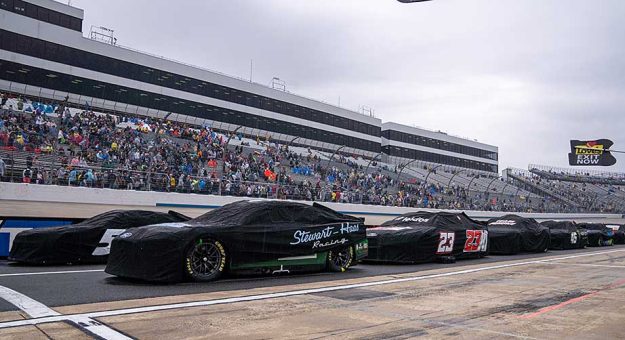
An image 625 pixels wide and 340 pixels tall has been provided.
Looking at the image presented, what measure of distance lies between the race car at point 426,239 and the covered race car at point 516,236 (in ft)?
8.45

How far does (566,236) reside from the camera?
2095cm

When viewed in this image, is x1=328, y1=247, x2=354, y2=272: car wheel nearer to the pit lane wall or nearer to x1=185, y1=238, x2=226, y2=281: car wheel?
x1=185, y1=238, x2=226, y2=281: car wheel

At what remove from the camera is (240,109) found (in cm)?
4531

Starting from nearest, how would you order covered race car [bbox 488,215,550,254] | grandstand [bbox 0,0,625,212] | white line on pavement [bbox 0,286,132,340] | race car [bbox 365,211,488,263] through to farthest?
white line on pavement [bbox 0,286,132,340]
race car [bbox 365,211,488,263]
covered race car [bbox 488,215,550,254]
grandstand [bbox 0,0,625,212]

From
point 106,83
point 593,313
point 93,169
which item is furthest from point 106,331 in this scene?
point 106,83

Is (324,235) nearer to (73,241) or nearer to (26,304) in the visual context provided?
(73,241)

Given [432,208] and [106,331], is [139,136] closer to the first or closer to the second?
[432,208]

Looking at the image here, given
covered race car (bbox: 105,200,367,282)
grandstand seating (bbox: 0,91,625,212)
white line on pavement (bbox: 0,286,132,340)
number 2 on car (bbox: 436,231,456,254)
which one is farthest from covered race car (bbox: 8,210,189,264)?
grandstand seating (bbox: 0,91,625,212)

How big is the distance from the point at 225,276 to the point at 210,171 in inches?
601

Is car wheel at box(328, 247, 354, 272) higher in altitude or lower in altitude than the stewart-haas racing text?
lower

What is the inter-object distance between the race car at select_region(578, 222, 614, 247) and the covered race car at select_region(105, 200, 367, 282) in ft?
59.5

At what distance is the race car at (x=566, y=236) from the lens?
20.7m

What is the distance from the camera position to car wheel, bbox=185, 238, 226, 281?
786 cm

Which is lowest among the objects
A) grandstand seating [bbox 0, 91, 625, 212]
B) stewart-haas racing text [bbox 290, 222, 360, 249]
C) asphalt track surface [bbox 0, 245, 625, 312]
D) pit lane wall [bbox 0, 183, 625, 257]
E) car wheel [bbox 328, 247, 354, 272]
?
asphalt track surface [bbox 0, 245, 625, 312]
